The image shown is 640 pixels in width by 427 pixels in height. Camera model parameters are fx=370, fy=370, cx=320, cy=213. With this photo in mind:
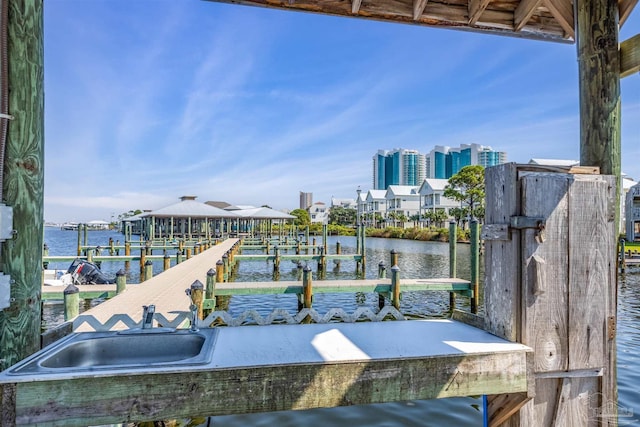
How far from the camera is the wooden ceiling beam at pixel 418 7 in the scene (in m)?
3.25

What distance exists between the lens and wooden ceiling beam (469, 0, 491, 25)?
3277mm

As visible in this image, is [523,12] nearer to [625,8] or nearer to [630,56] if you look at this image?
[625,8]

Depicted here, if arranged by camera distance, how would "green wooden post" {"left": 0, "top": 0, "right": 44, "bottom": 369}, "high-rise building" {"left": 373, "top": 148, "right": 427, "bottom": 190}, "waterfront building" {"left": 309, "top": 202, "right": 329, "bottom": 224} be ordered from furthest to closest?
"high-rise building" {"left": 373, "top": 148, "right": 427, "bottom": 190}
"waterfront building" {"left": 309, "top": 202, "right": 329, "bottom": 224}
"green wooden post" {"left": 0, "top": 0, "right": 44, "bottom": 369}

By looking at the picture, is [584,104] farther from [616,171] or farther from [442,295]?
[442,295]

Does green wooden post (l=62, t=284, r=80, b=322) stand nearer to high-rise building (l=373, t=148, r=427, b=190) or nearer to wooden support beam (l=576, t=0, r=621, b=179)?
wooden support beam (l=576, t=0, r=621, b=179)

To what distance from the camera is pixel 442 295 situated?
1445 cm

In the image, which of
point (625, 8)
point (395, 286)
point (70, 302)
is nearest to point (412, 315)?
point (395, 286)

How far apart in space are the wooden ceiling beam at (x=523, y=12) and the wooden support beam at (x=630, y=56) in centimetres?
82

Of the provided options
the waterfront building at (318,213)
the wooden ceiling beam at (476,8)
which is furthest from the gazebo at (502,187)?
the waterfront building at (318,213)

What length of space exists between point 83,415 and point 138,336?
825 mm

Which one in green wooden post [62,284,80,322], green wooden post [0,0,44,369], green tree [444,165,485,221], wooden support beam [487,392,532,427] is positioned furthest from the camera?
green tree [444,165,485,221]

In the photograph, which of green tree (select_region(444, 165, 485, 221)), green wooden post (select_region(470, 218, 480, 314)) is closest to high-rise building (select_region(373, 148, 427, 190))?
green tree (select_region(444, 165, 485, 221))

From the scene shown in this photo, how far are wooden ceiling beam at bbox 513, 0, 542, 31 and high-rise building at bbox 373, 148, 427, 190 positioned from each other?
146 m

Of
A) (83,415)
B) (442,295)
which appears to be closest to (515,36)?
(83,415)
